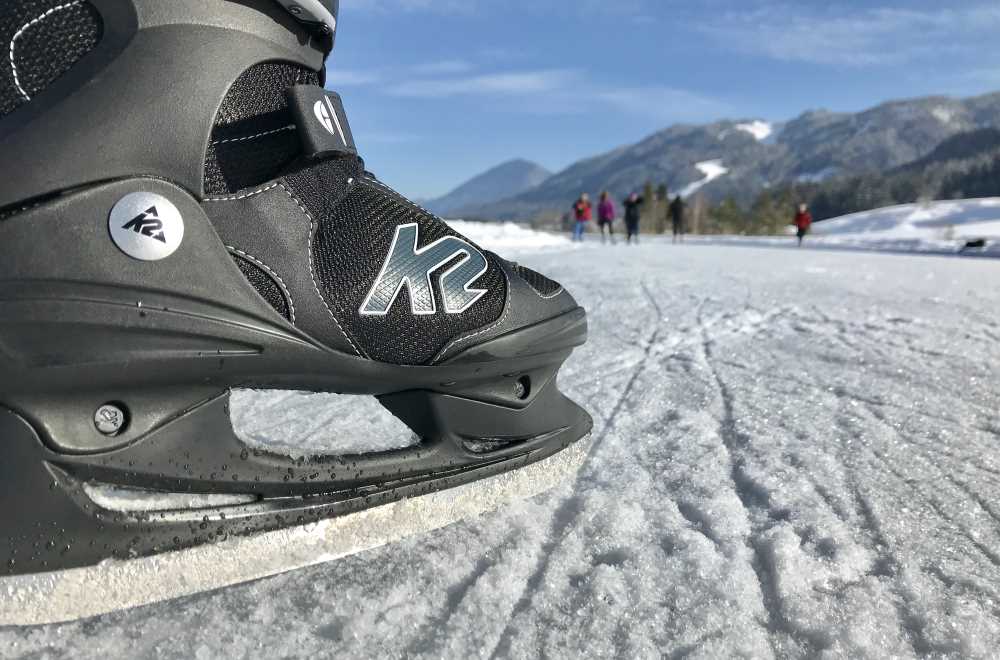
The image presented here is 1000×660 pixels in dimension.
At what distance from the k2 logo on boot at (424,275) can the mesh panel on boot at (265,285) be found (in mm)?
95

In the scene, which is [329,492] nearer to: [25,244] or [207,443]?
[207,443]

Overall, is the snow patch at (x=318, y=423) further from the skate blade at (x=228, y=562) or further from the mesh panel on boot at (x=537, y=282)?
the mesh panel on boot at (x=537, y=282)

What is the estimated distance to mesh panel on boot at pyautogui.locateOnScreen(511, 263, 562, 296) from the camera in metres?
0.97

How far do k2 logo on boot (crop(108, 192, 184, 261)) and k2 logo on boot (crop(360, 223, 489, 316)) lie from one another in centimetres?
22

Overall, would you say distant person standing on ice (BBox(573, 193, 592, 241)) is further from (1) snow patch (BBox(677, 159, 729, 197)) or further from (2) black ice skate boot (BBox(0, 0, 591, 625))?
(1) snow patch (BBox(677, 159, 729, 197))

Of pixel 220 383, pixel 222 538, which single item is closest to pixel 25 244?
pixel 220 383

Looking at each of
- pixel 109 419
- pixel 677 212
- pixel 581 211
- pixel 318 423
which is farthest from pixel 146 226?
pixel 677 212

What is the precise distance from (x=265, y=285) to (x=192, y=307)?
3.3 inches

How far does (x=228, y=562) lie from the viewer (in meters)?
0.69

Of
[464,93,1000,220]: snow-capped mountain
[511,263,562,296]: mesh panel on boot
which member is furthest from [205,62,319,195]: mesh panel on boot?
[464,93,1000,220]: snow-capped mountain

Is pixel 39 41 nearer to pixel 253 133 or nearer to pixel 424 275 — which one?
pixel 253 133

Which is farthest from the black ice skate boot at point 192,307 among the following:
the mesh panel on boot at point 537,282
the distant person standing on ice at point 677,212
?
the distant person standing on ice at point 677,212

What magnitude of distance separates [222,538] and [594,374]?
1.14 metres

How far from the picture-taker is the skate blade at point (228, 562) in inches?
24.3
